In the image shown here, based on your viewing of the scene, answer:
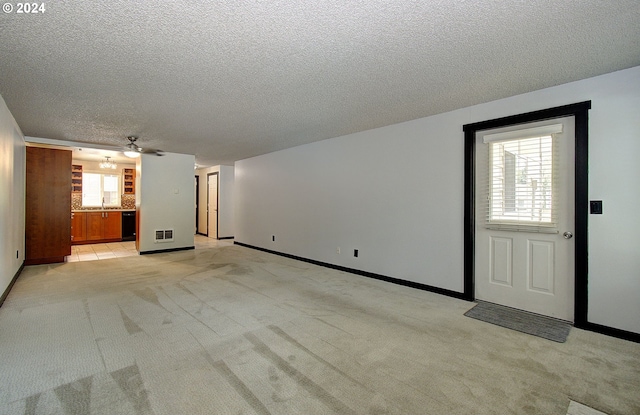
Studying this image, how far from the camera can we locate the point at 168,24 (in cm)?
195

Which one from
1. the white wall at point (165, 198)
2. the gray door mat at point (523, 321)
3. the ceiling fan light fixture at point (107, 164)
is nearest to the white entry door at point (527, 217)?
the gray door mat at point (523, 321)

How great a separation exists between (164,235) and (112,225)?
8.82 ft

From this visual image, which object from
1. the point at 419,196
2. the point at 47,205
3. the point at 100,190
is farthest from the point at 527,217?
the point at 100,190

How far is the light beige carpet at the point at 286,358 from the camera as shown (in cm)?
179

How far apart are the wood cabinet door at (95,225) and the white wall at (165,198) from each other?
2.31 meters

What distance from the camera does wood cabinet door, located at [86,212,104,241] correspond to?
808 cm

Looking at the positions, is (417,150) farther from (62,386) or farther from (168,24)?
(62,386)

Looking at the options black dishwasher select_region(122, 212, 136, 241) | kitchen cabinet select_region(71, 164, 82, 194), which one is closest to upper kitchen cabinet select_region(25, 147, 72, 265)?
black dishwasher select_region(122, 212, 136, 241)

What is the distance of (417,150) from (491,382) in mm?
2991

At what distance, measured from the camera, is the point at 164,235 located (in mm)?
7070

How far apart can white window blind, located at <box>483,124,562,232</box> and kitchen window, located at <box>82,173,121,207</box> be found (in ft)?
33.3

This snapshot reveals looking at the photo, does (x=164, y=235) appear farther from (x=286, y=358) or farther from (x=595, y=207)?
(x=595, y=207)

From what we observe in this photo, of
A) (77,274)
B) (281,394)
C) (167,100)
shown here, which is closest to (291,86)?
(167,100)
